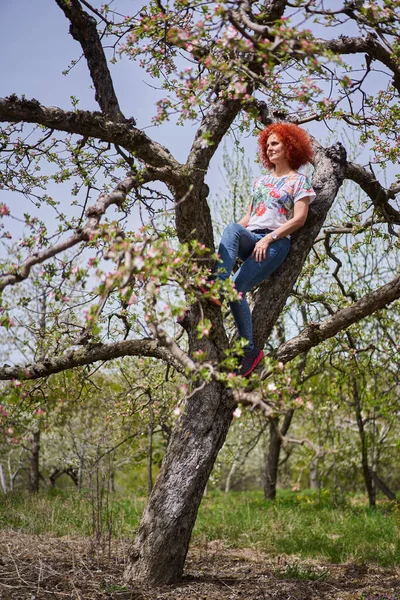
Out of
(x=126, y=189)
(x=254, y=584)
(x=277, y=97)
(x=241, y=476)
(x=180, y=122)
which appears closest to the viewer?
(x=126, y=189)

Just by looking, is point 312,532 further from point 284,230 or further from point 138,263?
point 138,263

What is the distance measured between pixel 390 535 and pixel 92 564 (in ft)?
11.8

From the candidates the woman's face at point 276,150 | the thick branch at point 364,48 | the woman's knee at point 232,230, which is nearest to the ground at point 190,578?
the woman's knee at point 232,230

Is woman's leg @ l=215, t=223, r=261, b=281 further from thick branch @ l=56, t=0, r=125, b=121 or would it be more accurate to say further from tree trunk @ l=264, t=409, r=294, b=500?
tree trunk @ l=264, t=409, r=294, b=500

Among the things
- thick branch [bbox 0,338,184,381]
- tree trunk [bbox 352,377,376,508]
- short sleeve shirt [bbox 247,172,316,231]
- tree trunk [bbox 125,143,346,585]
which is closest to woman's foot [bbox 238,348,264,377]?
tree trunk [bbox 125,143,346,585]

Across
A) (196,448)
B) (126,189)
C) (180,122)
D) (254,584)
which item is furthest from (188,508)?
(180,122)

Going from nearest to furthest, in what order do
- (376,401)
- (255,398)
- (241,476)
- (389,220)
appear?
(255,398) → (389,220) → (376,401) → (241,476)

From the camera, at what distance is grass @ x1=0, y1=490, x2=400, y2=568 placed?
5824 millimetres

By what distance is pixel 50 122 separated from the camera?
150 inches

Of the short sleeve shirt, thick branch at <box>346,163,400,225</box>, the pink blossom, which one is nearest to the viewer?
the pink blossom

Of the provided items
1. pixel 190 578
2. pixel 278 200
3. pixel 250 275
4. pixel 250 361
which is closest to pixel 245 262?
pixel 250 275

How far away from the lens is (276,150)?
14.3 feet

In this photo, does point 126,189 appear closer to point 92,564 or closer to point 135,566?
point 135,566

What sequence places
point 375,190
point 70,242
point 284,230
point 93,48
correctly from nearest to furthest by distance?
point 70,242 → point 284,230 → point 93,48 → point 375,190
